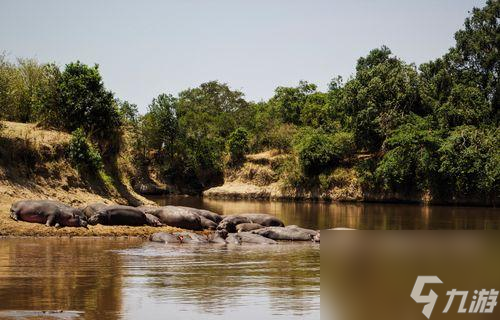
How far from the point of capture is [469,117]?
57719 mm

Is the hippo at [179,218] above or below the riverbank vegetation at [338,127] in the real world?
below

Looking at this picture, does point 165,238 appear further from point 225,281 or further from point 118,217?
point 225,281

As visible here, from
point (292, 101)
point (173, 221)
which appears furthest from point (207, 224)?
point (292, 101)

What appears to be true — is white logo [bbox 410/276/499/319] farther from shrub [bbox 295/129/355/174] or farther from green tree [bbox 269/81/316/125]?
green tree [bbox 269/81/316/125]

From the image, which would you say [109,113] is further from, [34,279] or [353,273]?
[353,273]

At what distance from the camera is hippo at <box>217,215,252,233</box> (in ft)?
99.2

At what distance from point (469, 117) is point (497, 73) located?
21.8 ft

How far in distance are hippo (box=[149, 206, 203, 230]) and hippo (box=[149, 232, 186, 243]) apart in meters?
3.15

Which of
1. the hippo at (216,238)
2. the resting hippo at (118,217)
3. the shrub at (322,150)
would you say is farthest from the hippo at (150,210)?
the shrub at (322,150)

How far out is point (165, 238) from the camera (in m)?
26.5

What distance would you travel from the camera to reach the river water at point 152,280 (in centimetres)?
1387

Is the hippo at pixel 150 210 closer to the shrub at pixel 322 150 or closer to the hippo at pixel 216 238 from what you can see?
the hippo at pixel 216 238

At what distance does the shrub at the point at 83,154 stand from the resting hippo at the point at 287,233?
10.2 metres

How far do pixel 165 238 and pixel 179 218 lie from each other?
3644mm
